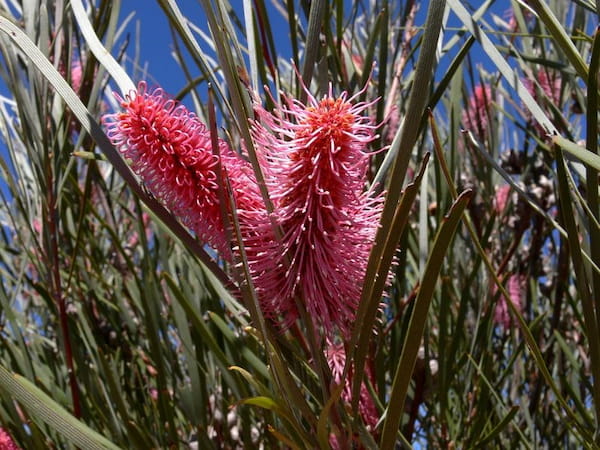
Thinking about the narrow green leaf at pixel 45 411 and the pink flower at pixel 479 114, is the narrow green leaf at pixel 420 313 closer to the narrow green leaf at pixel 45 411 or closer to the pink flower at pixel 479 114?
the narrow green leaf at pixel 45 411

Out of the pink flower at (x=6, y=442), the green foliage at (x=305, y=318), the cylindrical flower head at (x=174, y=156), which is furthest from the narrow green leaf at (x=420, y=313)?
the pink flower at (x=6, y=442)

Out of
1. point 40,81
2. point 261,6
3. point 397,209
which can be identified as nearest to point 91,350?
point 40,81

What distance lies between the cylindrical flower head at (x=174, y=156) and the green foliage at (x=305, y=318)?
0.01m

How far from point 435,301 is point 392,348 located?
258 millimetres

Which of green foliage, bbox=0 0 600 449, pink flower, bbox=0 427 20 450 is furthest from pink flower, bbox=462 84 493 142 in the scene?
pink flower, bbox=0 427 20 450

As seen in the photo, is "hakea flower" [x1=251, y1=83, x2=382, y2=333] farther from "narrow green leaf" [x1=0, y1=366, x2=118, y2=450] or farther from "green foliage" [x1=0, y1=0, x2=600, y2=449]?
"narrow green leaf" [x1=0, y1=366, x2=118, y2=450]

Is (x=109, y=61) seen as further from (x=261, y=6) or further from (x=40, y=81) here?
(x=40, y=81)

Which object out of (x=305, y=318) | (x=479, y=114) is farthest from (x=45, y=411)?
(x=479, y=114)

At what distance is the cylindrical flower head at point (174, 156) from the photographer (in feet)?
1.38

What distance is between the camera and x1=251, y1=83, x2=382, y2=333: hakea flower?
0.41 m

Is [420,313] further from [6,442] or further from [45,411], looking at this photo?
[6,442]

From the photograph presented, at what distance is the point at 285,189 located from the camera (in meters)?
0.43

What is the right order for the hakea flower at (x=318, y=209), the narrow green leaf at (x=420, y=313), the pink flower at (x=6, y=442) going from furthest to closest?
the pink flower at (x=6, y=442)
the hakea flower at (x=318, y=209)
the narrow green leaf at (x=420, y=313)

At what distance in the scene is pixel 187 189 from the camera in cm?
43
